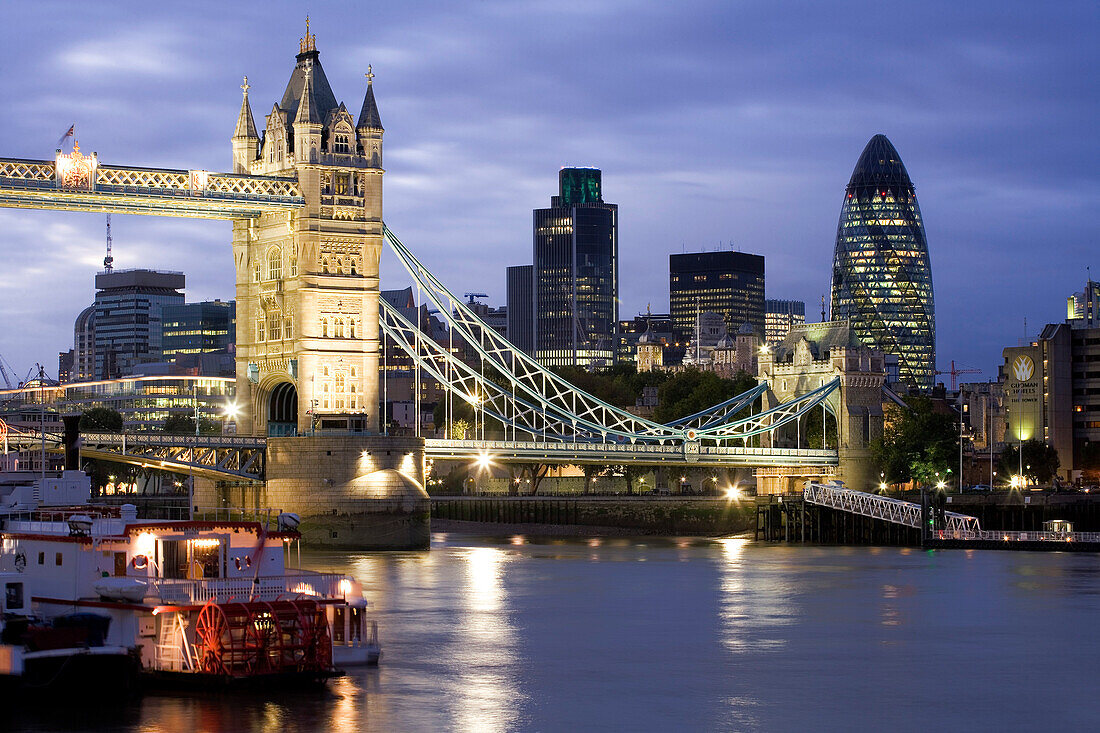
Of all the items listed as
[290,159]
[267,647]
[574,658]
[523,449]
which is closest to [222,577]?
[267,647]

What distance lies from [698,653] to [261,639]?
10754 millimetres

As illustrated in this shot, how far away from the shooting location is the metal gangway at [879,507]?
7906 cm

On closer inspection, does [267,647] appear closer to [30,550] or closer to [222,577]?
[222,577]

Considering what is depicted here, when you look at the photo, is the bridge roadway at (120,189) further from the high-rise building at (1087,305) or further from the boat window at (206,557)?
the high-rise building at (1087,305)

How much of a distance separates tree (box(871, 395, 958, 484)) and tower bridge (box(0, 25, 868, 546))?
1081 inches

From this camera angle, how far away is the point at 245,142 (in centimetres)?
7681

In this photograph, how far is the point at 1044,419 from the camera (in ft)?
388

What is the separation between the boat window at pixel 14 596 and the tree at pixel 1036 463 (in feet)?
279

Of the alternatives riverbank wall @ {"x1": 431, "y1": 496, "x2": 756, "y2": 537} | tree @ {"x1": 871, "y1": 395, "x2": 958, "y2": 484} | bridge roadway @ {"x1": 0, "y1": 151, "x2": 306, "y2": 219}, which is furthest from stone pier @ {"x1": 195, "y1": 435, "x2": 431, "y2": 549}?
tree @ {"x1": 871, "y1": 395, "x2": 958, "y2": 484}

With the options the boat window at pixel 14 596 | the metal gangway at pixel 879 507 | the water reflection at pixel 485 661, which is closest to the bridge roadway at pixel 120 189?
the water reflection at pixel 485 661

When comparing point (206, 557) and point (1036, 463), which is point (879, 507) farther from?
point (206, 557)

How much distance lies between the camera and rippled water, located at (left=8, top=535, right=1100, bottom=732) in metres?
29.9

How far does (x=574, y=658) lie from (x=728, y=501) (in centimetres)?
5879

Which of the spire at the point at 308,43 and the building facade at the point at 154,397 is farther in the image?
the building facade at the point at 154,397
